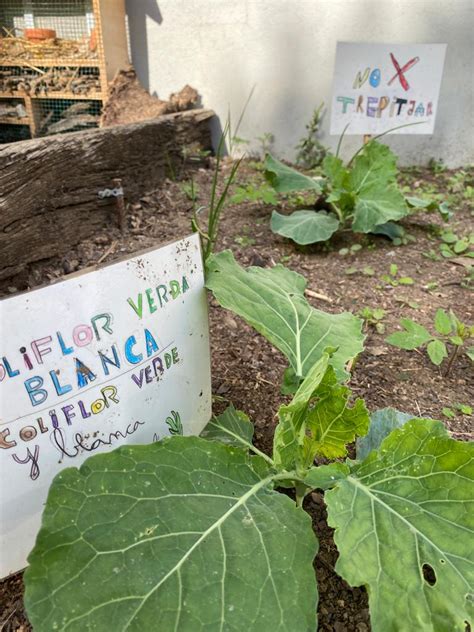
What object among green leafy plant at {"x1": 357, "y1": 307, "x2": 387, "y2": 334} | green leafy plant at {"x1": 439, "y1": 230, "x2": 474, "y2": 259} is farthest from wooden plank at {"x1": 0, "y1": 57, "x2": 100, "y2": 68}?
green leafy plant at {"x1": 357, "y1": 307, "x2": 387, "y2": 334}

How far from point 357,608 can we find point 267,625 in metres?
0.34

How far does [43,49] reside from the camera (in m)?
3.87

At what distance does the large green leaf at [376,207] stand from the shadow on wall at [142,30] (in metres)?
2.37

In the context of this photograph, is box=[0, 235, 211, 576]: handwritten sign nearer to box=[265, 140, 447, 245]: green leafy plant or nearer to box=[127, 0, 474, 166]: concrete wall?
box=[265, 140, 447, 245]: green leafy plant

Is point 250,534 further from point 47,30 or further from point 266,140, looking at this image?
point 47,30

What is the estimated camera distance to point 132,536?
75cm

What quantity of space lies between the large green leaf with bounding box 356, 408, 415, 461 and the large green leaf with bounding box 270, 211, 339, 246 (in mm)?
1235

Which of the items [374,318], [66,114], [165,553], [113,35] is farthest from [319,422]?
[113,35]

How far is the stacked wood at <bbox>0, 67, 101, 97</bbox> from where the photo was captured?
149 inches

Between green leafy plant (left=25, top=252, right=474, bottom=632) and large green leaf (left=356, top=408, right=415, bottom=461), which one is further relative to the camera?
large green leaf (left=356, top=408, right=415, bottom=461)

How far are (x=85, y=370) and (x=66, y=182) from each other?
1384 millimetres

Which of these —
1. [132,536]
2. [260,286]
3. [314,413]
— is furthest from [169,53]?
[132,536]

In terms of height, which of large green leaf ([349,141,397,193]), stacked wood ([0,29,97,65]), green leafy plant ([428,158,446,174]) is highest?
stacked wood ([0,29,97,65])

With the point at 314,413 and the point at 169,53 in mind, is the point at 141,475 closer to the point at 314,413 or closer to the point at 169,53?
the point at 314,413
